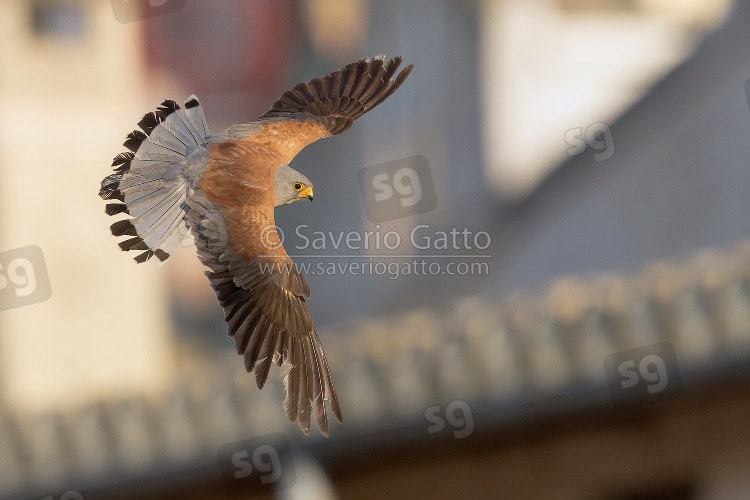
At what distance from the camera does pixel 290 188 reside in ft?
2.25

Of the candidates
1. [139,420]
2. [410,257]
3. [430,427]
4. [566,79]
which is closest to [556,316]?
[430,427]

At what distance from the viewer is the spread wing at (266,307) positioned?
0.62 m

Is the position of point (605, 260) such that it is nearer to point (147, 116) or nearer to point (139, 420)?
point (139, 420)

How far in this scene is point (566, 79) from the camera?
15.5ft

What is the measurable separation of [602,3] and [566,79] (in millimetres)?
701

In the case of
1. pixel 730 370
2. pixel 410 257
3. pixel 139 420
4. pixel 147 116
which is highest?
pixel 147 116

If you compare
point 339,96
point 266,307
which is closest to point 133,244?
point 266,307
